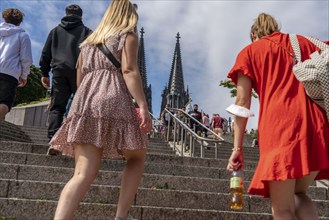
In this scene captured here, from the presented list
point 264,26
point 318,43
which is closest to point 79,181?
point 264,26

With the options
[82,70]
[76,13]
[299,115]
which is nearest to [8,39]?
[76,13]

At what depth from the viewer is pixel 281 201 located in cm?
226

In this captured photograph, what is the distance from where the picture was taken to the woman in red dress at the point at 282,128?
2215mm

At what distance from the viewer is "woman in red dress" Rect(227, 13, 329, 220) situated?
2215mm

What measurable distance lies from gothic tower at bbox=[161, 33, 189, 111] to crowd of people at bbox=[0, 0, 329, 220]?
86.8m

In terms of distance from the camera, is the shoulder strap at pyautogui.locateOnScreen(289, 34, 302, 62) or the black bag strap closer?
the shoulder strap at pyautogui.locateOnScreen(289, 34, 302, 62)

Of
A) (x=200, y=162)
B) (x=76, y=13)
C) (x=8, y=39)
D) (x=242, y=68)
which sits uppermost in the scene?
(x=76, y=13)

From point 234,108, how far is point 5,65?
11.3 feet

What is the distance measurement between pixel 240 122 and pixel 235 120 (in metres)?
0.03

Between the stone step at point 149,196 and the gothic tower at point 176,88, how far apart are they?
85.1m

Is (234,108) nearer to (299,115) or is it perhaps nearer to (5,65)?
(299,115)

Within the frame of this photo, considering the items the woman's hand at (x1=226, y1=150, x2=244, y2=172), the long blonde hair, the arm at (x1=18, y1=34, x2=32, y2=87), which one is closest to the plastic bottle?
the woman's hand at (x1=226, y1=150, x2=244, y2=172)

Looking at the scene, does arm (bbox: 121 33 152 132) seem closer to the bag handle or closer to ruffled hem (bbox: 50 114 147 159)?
ruffled hem (bbox: 50 114 147 159)

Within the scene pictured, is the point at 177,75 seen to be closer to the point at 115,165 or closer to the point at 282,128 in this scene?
the point at 115,165
